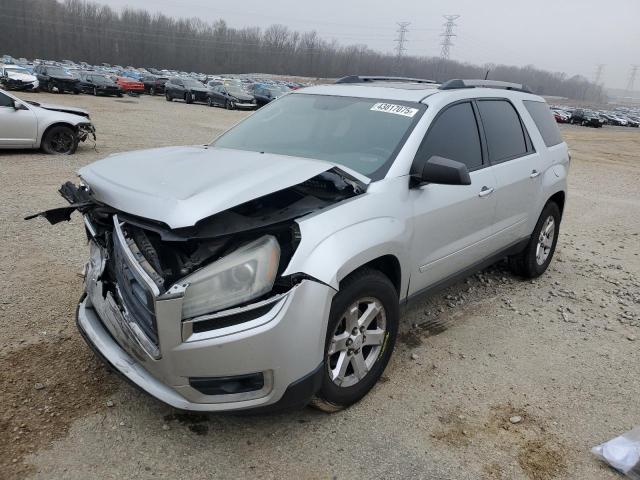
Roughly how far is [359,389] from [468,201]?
1.57 m

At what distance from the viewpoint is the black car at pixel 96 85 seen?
33312 mm

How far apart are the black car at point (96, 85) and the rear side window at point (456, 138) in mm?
34380

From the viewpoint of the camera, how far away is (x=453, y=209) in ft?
11.4

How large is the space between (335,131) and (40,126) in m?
9.19

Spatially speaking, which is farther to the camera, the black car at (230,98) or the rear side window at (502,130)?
the black car at (230,98)

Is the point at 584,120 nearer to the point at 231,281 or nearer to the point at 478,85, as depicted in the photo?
the point at 478,85

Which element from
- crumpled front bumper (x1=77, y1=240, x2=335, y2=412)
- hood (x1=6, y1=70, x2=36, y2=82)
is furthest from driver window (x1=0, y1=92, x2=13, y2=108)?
hood (x1=6, y1=70, x2=36, y2=82)

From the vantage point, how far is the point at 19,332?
11.5ft

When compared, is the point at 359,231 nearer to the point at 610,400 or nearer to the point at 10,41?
the point at 610,400

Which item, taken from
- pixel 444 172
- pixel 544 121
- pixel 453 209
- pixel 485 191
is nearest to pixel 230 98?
pixel 544 121

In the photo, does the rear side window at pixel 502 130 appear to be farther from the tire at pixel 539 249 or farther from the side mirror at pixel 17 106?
the side mirror at pixel 17 106

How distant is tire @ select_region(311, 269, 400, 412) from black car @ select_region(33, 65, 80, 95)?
3404cm

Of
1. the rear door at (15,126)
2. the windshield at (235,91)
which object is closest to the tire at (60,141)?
the rear door at (15,126)

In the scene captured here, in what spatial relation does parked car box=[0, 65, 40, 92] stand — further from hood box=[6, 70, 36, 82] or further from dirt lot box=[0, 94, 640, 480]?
dirt lot box=[0, 94, 640, 480]
